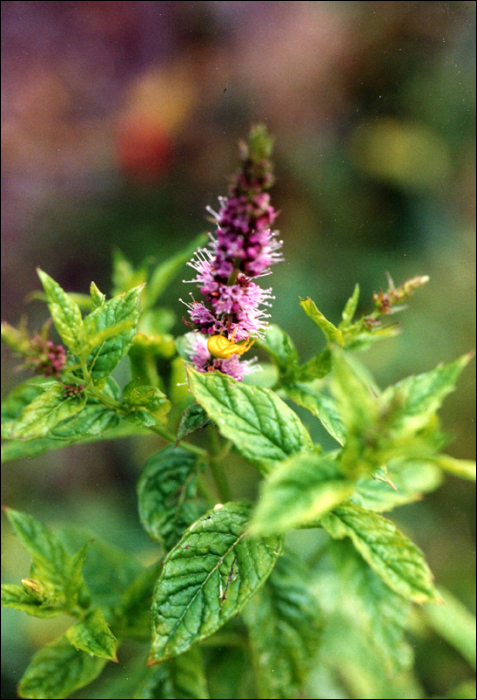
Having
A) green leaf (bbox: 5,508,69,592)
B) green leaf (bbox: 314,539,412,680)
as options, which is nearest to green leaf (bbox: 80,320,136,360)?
green leaf (bbox: 5,508,69,592)

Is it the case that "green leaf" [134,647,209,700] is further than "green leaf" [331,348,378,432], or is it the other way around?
"green leaf" [134,647,209,700]

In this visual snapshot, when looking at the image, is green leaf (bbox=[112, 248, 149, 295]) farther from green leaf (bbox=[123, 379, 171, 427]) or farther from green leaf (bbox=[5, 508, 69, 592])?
green leaf (bbox=[5, 508, 69, 592])

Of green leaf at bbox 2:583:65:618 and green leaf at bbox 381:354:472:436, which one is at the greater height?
green leaf at bbox 381:354:472:436

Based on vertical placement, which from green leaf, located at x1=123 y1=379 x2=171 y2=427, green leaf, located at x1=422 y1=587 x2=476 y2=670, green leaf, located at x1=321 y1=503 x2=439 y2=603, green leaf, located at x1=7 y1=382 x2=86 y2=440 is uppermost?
green leaf, located at x1=7 y1=382 x2=86 y2=440

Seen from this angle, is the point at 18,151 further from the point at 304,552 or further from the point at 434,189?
the point at 304,552

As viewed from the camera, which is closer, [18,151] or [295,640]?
[295,640]

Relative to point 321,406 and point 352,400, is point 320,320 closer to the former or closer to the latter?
point 321,406

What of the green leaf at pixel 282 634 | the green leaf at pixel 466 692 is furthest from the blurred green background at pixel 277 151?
the green leaf at pixel 282 634

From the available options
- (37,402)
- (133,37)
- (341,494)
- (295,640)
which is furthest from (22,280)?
(341,494)

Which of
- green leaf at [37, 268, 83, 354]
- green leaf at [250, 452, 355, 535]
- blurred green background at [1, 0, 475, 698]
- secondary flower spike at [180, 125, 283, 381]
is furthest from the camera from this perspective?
blurred green background at [1, 0, 475, 698]
